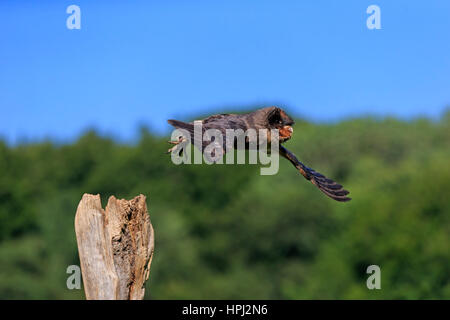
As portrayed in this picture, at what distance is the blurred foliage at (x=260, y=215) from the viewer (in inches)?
2101

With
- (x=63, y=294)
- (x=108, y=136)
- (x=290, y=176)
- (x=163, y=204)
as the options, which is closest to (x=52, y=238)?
(x=63, y=294)

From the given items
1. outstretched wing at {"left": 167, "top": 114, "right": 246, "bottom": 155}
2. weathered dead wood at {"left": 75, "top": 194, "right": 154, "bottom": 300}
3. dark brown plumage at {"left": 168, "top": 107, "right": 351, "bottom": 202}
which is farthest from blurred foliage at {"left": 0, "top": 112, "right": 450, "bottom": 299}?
weathered dead wood at {"left": 75, "top": 194, "right": 154, "bottom": 300}

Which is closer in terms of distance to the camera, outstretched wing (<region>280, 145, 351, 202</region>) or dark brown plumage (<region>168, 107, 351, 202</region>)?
dark brown plumage (<region>168, 107, 351, 202</region>)

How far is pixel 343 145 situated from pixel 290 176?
8268mm

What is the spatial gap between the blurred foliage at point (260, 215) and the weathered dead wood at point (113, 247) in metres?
38.2

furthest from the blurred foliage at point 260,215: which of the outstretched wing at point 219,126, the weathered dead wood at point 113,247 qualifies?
the weathered dead wood at point 113,247

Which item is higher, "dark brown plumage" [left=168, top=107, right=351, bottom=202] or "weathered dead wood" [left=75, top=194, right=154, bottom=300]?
"dark brown plumage" [left=168, top=107, right=351, bottom=202]

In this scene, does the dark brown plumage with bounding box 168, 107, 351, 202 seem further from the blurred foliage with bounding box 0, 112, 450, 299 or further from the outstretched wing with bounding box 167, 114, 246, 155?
the blurred foliage with bounding box 0, 112, 450, 299

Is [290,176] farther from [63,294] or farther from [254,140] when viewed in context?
[254,140]

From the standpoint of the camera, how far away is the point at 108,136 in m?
84.8

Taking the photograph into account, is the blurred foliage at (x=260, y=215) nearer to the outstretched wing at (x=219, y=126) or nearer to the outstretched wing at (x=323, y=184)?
the outstretched wing at (x=323, y=184)

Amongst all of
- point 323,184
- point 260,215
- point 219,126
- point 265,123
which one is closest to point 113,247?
point 219,126

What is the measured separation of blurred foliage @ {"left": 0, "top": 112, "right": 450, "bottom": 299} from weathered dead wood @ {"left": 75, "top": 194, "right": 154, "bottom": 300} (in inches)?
1503

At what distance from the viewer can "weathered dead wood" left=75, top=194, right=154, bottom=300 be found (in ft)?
28.6
